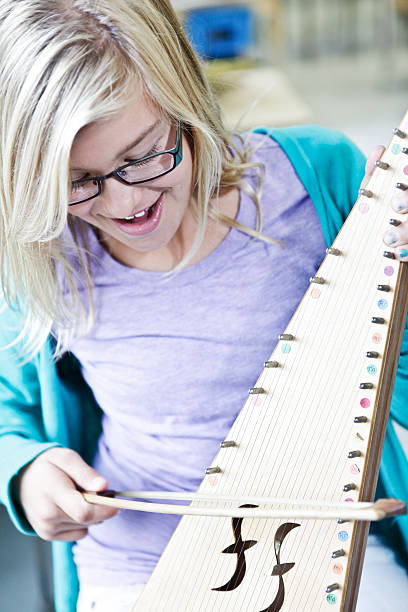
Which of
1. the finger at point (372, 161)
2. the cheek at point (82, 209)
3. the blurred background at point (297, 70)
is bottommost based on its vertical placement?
the blurred background at point (297, 70)

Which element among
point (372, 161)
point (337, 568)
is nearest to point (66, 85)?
point (372, 161)

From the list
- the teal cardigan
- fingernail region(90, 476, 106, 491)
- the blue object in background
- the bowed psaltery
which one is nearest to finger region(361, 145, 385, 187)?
the bowed psaltery

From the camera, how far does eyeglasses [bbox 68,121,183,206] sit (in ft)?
2.50

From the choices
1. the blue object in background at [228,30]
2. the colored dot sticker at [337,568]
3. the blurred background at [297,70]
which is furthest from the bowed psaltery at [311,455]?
the blue object in background at [228,30]

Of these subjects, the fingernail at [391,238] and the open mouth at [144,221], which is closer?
the fingernail at [391,238]

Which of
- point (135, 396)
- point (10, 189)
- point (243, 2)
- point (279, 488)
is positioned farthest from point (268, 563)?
point (243, 2)

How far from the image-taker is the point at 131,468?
3.29 feet

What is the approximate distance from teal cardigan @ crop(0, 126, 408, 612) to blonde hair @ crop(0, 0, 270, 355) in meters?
0.15

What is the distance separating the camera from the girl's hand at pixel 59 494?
84cm

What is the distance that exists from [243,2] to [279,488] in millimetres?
4540

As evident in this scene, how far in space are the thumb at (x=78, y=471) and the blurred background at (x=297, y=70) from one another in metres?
0.51

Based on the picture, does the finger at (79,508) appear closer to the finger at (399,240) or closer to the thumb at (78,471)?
the thumb at (78,471)

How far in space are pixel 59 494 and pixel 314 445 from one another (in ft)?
1.05

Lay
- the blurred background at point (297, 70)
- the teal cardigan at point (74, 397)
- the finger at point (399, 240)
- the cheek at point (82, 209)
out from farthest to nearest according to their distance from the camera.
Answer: the blurred background at point (297, 70), the teal cardigan at point (74, 397), the cheek at point (82, 209), the finger at point (399, 240)
